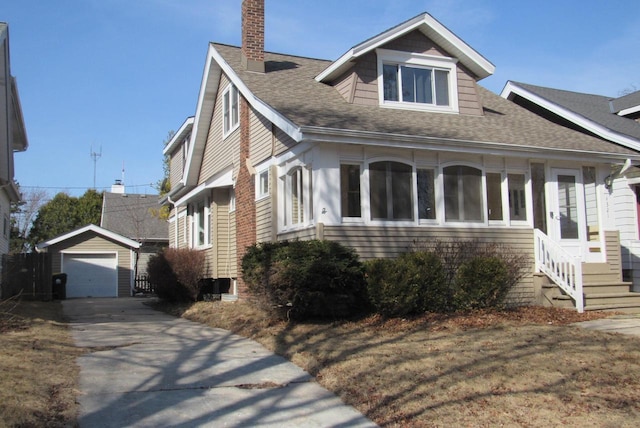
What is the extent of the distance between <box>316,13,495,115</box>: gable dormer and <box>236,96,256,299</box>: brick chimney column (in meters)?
2.21

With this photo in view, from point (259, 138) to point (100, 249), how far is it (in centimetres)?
1585

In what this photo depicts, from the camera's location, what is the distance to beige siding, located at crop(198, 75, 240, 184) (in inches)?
649

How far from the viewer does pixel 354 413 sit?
6000 millimetres

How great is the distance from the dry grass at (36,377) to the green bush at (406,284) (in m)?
4.67

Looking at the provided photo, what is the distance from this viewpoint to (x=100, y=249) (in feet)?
90.3

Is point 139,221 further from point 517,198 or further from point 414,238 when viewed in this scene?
point 517,198

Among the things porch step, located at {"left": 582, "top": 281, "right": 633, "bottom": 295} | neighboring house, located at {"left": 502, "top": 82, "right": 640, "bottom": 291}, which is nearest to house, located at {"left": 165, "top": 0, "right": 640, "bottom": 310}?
porch step, located at {"left": 582, "top": 281, "right": 633, "bottom": 295}

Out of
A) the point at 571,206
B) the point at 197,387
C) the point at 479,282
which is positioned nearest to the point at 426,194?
the point at 479,282

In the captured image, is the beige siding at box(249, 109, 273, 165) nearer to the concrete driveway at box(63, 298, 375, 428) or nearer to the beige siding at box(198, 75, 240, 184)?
the beige siding at box(198, 75, 240, 184)

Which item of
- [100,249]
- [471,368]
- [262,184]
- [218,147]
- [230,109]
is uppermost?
[230,109]

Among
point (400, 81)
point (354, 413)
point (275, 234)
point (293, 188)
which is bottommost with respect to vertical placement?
point (354, 413)

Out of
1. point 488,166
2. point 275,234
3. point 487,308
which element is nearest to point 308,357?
point 487,308

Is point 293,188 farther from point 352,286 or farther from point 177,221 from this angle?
point 177,221

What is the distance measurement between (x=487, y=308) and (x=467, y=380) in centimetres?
459
